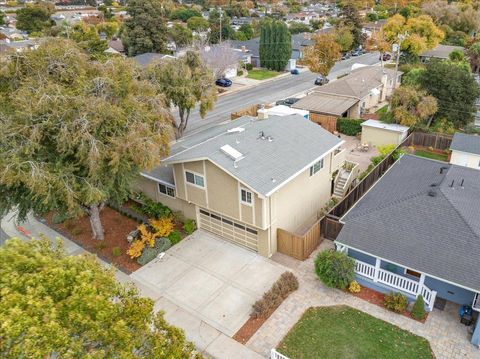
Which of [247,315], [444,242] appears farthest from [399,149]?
[247,315]

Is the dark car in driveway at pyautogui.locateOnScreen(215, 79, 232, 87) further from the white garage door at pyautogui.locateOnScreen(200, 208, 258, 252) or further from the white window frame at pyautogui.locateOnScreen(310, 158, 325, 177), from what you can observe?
the white garage door at pyautogui.locateOnScreen(200, 208, 258, 252)

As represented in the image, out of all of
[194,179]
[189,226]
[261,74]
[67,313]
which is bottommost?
[261,74]

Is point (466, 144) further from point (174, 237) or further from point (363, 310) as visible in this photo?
point (174, 237)

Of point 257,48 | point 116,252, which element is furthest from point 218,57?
point 116,252

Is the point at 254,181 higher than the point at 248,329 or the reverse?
higher

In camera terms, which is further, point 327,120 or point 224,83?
point 224,83

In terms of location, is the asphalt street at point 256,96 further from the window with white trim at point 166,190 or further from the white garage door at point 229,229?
the white garage door at point 229,229

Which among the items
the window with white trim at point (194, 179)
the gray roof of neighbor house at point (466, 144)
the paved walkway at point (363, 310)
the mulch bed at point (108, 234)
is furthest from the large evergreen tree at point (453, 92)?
the mulch bed at point (108, 234)

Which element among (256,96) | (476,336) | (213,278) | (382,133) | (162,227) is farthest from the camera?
(256,96)
